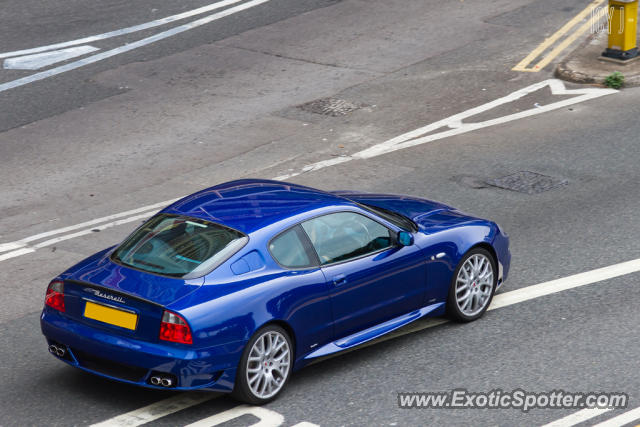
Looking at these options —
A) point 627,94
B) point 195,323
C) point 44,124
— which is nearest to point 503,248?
point 195,323

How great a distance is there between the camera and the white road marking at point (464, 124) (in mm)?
13062

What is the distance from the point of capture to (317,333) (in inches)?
289

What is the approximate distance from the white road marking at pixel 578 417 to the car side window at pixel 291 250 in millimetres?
2068

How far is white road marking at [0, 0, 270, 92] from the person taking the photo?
16.4 m

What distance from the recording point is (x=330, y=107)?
48.9ft

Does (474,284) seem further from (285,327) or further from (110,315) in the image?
(110,315)

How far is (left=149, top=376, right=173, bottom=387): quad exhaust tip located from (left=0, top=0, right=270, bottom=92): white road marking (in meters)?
10.7

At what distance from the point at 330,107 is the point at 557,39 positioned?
5081 millimetres

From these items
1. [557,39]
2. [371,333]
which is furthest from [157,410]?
[557,39]

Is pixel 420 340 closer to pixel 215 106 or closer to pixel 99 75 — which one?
pixel 215 106

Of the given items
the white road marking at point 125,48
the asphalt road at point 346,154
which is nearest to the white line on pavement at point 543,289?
the asphalt road at point 346,154

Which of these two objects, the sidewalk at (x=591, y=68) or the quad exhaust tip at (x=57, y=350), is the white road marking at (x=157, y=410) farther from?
the sidewalk at (x=591, y=68)

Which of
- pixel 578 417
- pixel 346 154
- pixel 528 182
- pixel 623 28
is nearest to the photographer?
pixel 578 417

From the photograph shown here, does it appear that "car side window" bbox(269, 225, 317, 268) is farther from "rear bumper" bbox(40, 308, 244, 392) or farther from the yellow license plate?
the yellow license plate
